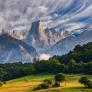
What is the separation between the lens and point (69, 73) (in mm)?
198375

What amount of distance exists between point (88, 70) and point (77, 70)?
645cm

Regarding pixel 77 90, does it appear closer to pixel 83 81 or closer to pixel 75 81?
pixel 83 81

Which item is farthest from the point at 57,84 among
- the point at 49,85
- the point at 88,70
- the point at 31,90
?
the point at 88,70

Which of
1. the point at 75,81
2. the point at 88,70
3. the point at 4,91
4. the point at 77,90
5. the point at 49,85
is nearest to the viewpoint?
the point at 77,90

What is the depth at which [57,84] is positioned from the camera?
148 meters

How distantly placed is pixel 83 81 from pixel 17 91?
24144 millimetres

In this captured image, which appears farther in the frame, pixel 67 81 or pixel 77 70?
pixel 77 70

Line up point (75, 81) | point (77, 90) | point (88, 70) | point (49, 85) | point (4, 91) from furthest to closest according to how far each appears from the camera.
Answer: point (88, 70), point (75, 81), point (49, 85), point (4, 91), point (77, 90)

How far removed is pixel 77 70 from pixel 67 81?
34.2 meters

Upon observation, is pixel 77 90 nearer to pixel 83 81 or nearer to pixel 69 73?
pixel 83 81

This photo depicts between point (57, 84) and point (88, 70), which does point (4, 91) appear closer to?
point (57, 84)

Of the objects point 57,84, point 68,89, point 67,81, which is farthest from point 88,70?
point 68,89

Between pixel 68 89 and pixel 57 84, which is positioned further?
pixel 57 84

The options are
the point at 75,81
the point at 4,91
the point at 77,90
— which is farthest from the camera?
the point at 75,81
